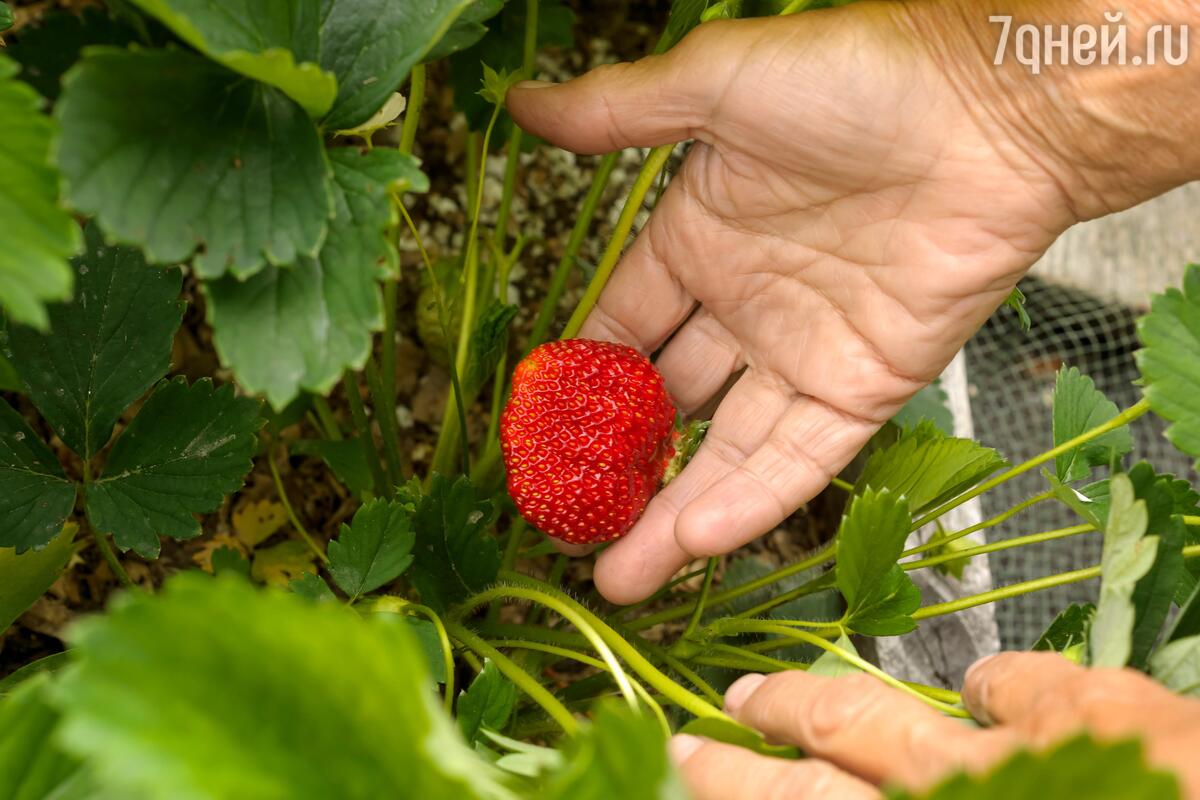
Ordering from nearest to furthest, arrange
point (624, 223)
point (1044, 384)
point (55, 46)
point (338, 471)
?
point (55, 46) → point (624, 223) → point (338, 471) → point (1044, 384)

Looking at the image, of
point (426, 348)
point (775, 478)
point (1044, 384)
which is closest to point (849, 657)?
point (775, 478)

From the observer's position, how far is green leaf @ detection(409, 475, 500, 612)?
2.30 feet

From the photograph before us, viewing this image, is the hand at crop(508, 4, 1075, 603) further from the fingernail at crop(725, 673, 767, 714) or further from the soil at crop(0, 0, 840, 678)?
the soil at crop(0, 0, 840, 678)

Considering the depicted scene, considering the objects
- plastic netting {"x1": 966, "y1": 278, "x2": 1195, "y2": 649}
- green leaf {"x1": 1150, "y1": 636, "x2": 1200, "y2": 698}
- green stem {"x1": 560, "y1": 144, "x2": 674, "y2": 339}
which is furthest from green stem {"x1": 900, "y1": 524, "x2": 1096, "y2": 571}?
plastic netting {"x1": 966, "y1": 278, "x2": 1195, "y2": 649}

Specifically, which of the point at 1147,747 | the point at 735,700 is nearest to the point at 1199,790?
the point at 1147,747

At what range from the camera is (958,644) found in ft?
3.64

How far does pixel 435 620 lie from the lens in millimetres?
641

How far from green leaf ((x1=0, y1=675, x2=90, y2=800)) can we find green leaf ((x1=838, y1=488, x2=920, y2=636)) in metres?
0.44

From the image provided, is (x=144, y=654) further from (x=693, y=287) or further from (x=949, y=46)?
(x=949, y=46)

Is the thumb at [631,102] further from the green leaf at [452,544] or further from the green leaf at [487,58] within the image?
the green leaf at [452,544]

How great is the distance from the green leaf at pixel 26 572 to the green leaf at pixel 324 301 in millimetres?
326

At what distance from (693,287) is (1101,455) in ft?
1.24

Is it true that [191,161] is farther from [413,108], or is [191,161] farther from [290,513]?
[290,513]

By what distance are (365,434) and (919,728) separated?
0.55 metres
